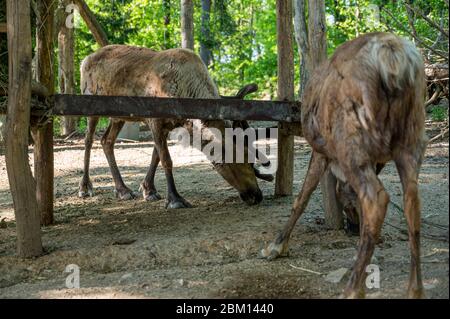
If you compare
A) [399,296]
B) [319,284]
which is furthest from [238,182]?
[399,296]

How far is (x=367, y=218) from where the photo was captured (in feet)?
13.5

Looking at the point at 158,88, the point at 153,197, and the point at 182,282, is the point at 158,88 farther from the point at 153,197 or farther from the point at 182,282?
the point at 182,282

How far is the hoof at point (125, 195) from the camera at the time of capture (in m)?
9.07

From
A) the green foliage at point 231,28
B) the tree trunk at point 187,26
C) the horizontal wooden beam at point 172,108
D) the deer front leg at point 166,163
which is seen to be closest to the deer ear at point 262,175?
the deer front leg at point 166,163

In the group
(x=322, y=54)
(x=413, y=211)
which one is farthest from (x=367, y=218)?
(x=322, y=54)

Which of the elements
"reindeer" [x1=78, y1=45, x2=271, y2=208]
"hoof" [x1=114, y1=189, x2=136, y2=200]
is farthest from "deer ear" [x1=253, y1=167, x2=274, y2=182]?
"hoof" [x1=114, y1=189, x2=136, y2=200]

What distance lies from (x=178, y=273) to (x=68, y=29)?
11998mm

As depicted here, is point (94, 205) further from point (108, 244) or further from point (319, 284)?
point (319, 284)

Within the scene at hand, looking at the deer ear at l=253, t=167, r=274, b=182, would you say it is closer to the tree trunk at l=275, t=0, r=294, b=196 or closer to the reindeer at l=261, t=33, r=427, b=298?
the tree trunk at l=275, t=0, r=294, b=196

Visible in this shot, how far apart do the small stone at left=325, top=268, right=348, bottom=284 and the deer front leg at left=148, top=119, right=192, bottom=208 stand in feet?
11.3

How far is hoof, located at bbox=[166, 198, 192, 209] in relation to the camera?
322 inches

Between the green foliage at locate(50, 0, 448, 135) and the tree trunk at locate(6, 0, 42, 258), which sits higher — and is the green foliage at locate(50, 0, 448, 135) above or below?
above
